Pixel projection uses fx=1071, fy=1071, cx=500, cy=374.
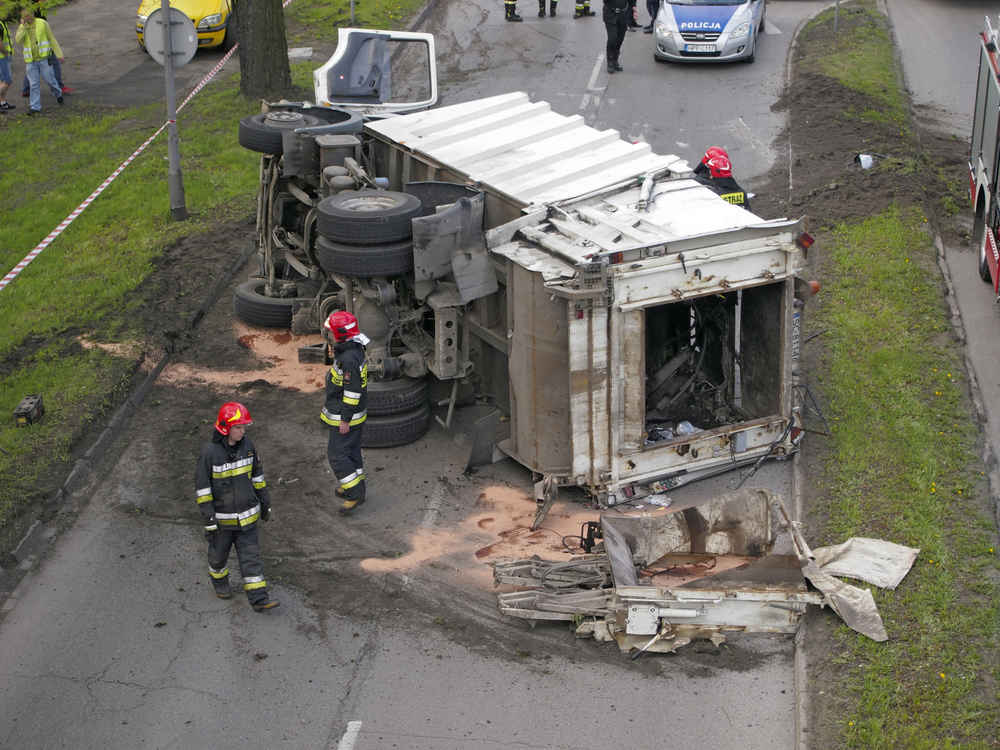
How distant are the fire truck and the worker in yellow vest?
1339 cm

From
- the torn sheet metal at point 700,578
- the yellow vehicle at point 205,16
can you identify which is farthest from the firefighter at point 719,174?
the yellow vehicle at point 205,16

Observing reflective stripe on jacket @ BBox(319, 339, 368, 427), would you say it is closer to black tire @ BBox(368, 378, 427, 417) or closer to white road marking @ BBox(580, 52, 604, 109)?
black tire @ BBox(368, 378, 427, 417)

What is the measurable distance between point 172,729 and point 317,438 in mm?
3567

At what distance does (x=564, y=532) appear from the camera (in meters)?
7.86

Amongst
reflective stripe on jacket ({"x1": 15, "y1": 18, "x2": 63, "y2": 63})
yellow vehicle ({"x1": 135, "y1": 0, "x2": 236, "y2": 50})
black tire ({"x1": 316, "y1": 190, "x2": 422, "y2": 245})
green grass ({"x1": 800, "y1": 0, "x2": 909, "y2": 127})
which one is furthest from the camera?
yellow vehicle ({"x1": 135, "y1": 0, "x2": 236, "y2": 50})

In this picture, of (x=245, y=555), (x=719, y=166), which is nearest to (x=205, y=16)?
(x=719, y=166)

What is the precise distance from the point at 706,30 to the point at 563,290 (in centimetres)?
1175

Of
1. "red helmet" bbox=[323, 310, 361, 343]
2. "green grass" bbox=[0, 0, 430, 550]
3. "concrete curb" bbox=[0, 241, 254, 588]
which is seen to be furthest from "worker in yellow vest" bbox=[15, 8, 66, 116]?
"red helmet" bbox=[323, 310, 361, 343]

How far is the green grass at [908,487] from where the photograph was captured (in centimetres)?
577

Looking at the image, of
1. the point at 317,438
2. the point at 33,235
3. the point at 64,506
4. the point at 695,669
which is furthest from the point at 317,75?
the point at 695,669

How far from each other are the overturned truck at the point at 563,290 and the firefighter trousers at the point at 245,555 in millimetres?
2150

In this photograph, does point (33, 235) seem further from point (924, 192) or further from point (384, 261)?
point (924, 192)

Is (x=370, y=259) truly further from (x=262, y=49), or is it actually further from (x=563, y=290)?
(x=262, y=49)

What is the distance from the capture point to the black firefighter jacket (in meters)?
6.87
